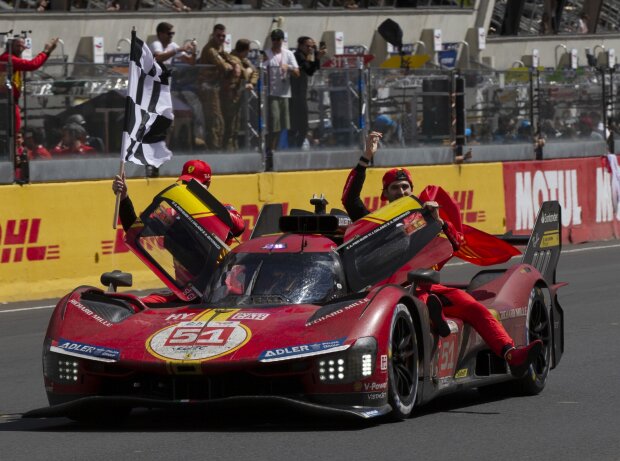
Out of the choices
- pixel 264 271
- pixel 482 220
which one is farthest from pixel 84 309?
pixel 482 220

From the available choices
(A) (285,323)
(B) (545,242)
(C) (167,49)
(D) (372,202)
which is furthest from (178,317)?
(D) (372,202)

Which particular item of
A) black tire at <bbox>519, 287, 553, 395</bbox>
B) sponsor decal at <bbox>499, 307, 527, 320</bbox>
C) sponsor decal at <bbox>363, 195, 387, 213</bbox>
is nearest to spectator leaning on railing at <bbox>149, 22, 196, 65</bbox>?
sponsor decal at <bbox>363, 195, 387, 213</bbox>

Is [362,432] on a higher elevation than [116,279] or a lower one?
lower

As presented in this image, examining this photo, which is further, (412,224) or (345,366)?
(412,224)

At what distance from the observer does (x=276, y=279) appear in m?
8.88

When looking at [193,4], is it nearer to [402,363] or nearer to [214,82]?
[214,82]

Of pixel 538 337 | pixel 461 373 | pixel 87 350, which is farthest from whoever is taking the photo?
pixel 538 337

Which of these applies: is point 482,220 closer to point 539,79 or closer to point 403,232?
point 539,79

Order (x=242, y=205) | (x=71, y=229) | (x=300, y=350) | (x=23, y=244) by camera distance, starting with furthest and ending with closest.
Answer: (x=242, y=205) < (x=71, y=229) < (x=23, y=244) < (x=300, y=350)

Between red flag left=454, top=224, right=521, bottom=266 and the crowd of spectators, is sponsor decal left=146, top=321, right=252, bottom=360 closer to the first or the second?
red flag left=454, top=224, right=521, bottom=266

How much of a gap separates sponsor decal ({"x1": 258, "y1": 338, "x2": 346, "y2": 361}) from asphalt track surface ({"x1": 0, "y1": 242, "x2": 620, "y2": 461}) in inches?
15.8

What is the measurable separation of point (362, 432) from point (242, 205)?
11.1m

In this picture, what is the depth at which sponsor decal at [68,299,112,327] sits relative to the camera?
8.43m

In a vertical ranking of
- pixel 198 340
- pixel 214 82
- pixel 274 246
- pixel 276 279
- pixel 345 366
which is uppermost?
pixel 214 82
